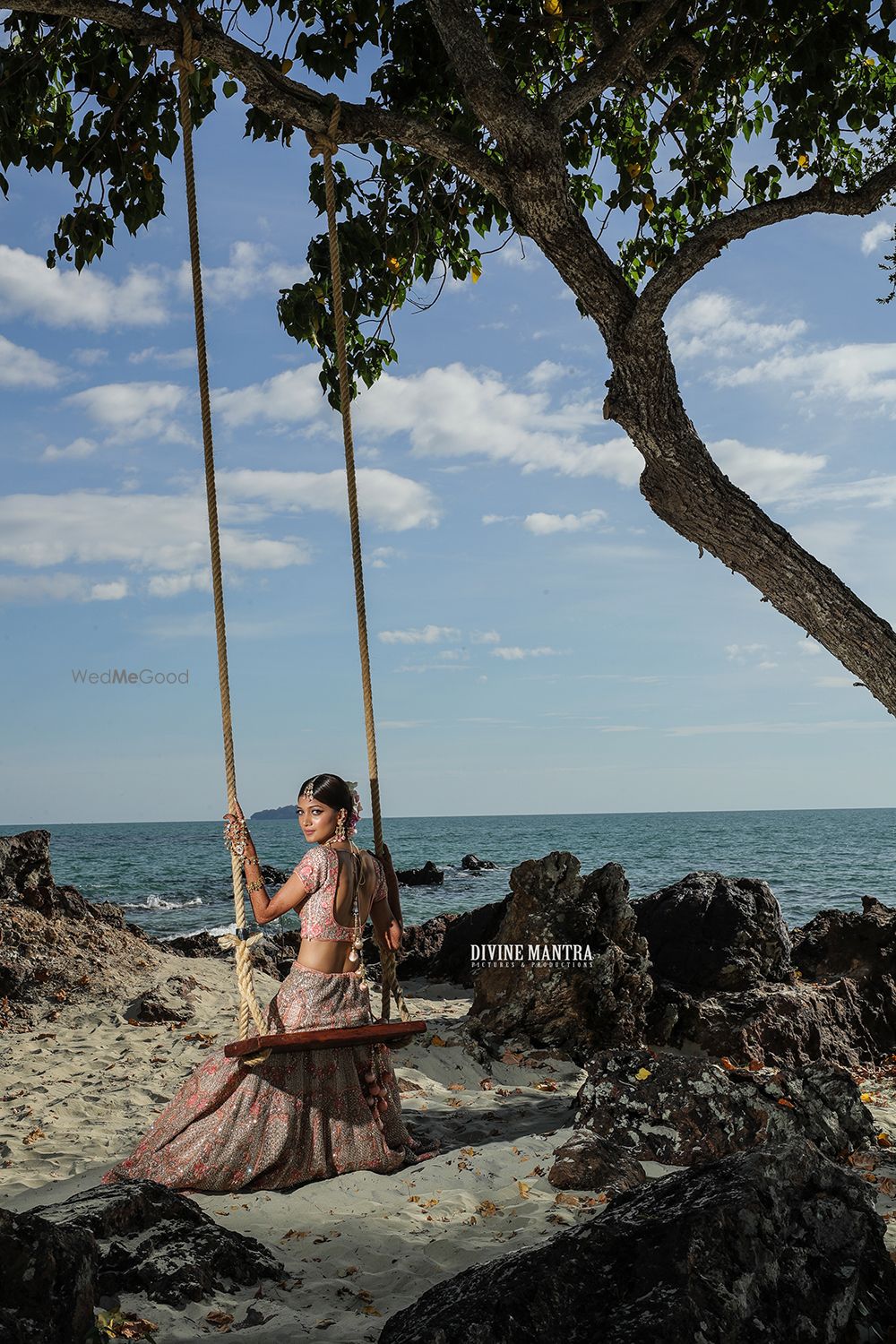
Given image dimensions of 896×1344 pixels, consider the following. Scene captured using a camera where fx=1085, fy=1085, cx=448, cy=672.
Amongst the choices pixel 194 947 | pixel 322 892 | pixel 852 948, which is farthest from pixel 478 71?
pixel 194 947

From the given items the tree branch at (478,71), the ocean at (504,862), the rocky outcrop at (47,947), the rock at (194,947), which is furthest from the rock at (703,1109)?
the ocean at (504,862)

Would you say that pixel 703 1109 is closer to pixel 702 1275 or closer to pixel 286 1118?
pixel 286 1118

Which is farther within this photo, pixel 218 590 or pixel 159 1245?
pixel 218 590

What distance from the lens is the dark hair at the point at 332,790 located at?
5352 millimetres

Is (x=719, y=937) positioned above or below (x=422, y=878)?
above

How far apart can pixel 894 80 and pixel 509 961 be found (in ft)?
22.4

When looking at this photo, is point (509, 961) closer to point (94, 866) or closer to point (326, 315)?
point (326, 315)

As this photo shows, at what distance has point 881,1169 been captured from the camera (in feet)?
16.3

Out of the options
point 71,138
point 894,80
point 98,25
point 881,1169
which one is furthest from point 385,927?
point 894,80

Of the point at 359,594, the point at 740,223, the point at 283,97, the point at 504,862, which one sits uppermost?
the point at 283,97

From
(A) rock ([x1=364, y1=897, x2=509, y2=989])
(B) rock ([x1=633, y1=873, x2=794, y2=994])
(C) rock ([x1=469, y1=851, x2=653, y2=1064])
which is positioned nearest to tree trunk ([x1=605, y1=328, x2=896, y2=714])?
(C) rock ([x1=469, y1=851, x2=653, y2=1064])

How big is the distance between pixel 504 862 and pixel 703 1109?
4473 centimetres

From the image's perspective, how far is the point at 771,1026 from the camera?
7.49 meters

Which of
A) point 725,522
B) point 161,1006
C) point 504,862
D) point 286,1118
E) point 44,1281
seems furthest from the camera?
point 504,862
